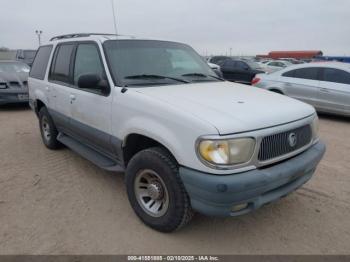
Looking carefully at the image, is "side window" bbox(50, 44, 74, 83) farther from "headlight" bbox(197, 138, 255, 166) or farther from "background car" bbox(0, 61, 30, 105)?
"background car" bbox(0, 61, 30, 105)

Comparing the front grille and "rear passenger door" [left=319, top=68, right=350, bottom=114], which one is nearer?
the front grille

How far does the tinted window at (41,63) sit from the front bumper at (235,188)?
3.77 meters

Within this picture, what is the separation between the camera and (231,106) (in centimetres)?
291

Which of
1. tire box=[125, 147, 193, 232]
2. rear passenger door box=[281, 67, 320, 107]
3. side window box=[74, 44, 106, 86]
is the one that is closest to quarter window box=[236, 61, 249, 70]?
rear passenger door box=[281, 67, 320, 107]

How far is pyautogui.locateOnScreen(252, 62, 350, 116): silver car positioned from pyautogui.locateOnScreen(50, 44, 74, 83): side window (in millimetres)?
6578

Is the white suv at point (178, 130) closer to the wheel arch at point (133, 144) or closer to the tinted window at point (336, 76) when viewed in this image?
the wheel arch at point (133, 144)

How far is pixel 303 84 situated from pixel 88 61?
6711 mm

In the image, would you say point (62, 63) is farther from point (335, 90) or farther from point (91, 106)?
point (335, 90)

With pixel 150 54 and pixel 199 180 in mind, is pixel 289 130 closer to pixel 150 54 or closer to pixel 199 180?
pixel 199 180

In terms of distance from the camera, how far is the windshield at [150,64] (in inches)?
141

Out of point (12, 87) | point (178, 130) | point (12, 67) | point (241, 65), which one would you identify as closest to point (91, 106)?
point (178, 130)

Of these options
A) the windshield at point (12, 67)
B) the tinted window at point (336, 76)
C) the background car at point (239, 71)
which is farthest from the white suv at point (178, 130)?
the background car at point (239, 71)

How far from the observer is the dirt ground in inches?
118

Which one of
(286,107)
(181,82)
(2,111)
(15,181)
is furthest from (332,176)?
(2,111)
